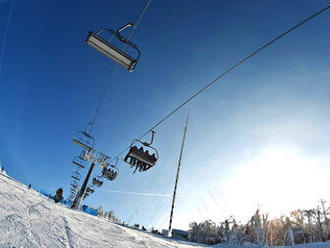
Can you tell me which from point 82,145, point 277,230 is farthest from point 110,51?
point 277,230

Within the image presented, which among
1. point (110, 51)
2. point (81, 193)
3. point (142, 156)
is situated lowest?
point (81, 193)

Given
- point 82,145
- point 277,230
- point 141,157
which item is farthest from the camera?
point 277,230

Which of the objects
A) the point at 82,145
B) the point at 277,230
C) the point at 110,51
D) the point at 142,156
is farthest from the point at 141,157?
the point at 277,230

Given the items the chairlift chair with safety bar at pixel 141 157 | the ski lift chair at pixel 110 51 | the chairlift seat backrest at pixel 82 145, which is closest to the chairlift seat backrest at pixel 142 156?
the chairlift chair with safety bar at pixel 141 157

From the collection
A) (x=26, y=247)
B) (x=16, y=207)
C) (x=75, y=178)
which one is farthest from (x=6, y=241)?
(x=75, y=178)

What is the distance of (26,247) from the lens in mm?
2680

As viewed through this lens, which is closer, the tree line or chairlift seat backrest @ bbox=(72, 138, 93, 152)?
chairlift seat backrest @ bbox=(72, 138, 93, 152)

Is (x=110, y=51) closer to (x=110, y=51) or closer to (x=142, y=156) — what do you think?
(x=110, y=51)

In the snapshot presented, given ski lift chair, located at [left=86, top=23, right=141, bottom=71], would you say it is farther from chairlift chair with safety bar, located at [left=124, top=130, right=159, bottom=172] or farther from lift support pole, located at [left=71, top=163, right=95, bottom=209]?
lift support pole, located at [left=71, top=163, right=95, bottom=209]

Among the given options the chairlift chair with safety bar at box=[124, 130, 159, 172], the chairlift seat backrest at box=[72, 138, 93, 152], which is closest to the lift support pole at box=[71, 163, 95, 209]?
the chairlift seat backrest at box=[72, 138, 93, 152]

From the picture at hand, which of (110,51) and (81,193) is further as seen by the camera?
(81,193)

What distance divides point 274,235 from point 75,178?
34390mm

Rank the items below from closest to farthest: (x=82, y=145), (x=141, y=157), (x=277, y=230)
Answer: (x=141, y=157) < (x=82, y=145) < (x=277, y=230)

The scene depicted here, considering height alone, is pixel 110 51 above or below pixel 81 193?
above
